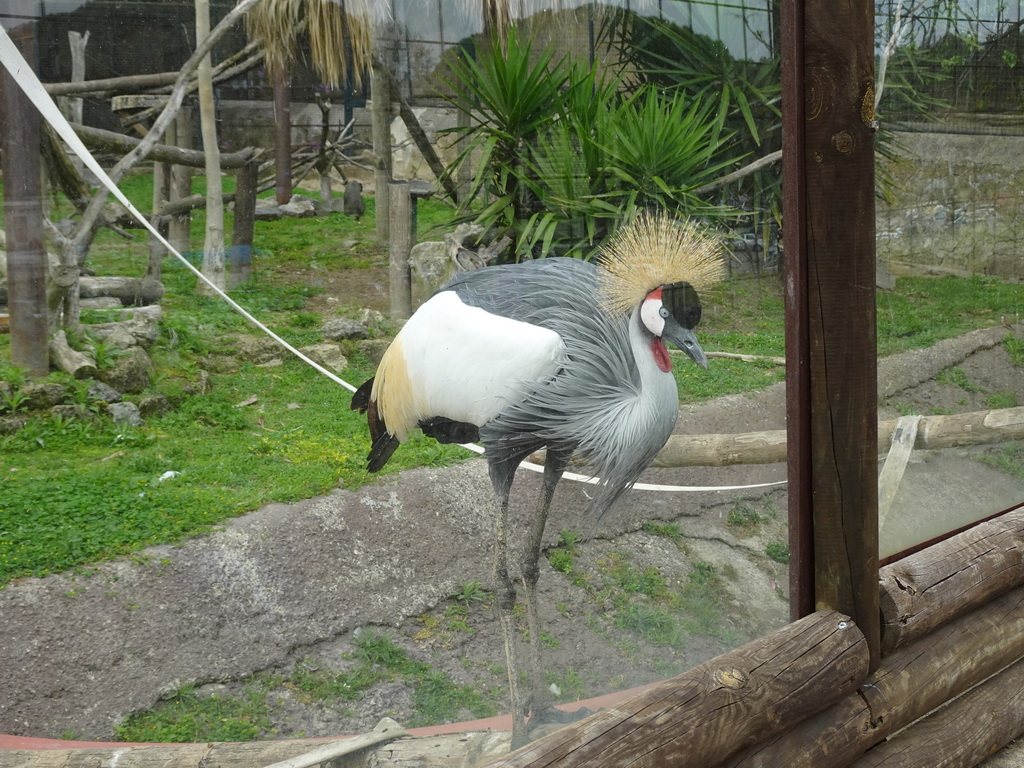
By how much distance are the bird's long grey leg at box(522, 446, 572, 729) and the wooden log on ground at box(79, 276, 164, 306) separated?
0.85 meters

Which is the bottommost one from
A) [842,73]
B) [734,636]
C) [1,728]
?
[734,636]

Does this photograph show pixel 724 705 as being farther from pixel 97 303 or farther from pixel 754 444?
pixel 97 303

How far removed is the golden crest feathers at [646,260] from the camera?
6.59ft

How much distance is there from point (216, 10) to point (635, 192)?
914 millimetres

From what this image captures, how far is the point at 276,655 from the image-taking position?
5.53ft

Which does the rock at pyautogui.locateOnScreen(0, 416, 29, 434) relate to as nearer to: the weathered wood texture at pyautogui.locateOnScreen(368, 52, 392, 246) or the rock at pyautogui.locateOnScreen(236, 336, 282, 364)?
the rock at pyautogui.locateOnScreen(236, 336, 282, 364)

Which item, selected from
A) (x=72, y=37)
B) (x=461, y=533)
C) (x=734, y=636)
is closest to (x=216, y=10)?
(x=72, y=37)

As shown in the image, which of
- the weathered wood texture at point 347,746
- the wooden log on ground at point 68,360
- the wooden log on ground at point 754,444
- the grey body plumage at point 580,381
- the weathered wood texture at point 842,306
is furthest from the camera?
the wooden log on ground at point 754,444

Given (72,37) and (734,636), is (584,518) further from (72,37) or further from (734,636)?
(72,37)

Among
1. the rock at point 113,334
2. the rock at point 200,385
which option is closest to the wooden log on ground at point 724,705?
the rock at point 200,385

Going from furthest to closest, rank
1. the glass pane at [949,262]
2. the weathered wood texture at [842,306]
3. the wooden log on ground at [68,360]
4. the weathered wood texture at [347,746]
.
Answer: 1. the glass pane at [949,262]
2. the weathered wood texture at [842,306]
3. the weathered wood texture at [347,746]
4. the wooden log on ground at [68,360]

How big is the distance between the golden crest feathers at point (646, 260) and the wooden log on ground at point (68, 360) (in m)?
0.99

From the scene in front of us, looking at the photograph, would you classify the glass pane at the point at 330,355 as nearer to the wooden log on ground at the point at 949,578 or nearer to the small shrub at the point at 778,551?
the small shrub at the point at 778,551

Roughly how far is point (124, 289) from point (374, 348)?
462mm
